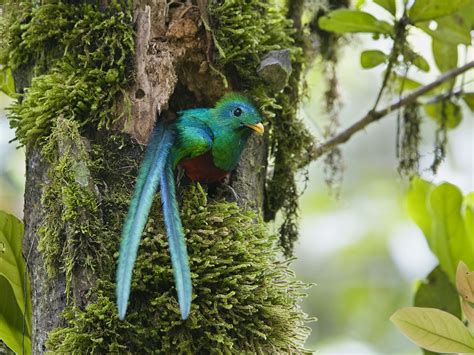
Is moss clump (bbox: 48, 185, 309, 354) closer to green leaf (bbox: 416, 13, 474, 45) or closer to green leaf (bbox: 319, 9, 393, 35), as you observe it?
green leaf (bbox: 319, 9, 393, 35)

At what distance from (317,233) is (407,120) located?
4.11m

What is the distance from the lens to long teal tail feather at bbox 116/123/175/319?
5.70 feet

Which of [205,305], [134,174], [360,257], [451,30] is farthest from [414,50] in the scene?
[360,257]

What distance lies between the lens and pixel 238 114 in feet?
8.55

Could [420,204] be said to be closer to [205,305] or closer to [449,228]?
[449,228]

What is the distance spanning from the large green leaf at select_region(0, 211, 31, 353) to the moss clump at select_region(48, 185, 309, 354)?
397 mm

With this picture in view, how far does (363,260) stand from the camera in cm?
739

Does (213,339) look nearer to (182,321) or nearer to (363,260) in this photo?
(182,321)

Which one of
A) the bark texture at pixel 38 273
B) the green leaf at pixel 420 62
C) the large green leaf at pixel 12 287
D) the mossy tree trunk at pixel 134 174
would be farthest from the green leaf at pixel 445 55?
the large green leaf at pixel 12 287

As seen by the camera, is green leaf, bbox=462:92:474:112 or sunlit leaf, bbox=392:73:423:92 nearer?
green leaf, bbox=462:92:474:112

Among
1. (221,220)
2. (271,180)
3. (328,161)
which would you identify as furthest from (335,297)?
(221,220)

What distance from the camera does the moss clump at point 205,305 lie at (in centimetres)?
204

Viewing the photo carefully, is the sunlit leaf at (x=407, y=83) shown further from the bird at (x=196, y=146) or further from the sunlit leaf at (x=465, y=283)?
the sunlit leaf at (x=465, y=283)

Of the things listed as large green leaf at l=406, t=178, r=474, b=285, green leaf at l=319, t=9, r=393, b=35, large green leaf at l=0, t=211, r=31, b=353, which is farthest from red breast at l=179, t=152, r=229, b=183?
large green leaf at l=406, t=178, r=474, b=285
